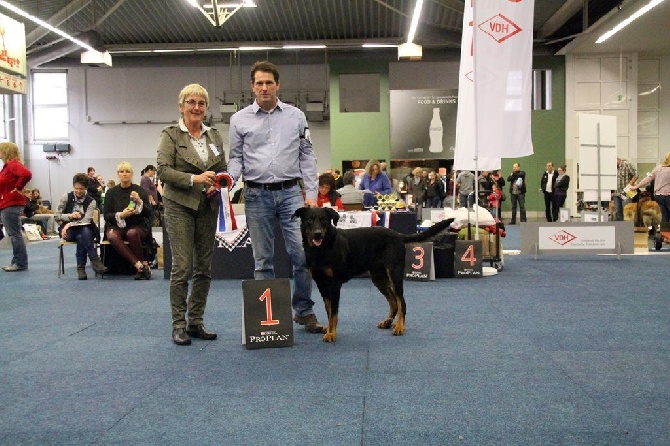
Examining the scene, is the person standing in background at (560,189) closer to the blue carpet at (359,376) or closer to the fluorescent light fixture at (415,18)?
the fluorescent light fixture at (415,18)

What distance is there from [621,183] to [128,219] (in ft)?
36.7

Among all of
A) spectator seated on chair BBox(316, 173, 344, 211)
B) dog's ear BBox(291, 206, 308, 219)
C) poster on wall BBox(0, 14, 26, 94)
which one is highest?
poster on wall BBox(0, 14, 26, 94)

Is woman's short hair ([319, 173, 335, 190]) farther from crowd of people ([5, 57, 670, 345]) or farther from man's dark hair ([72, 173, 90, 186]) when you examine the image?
crowd of people ([5, 57, 670, 345])

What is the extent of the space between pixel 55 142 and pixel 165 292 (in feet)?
51.8

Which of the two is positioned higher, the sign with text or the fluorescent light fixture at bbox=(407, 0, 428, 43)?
the fluorescent light fixture at bbox=(407, 0, 428, 43)

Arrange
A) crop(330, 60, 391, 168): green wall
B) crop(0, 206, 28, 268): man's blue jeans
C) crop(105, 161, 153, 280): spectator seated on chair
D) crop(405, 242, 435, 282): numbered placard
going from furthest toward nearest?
crop(330, 60, 391, 168): green wall
crop(0, 206, 28, 268): man's blue jeans
crop(105, 161, 153, 280): spectator seated on chair
crop(405, 242, 435, 282): numbered placard

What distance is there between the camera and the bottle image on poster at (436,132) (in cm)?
1719

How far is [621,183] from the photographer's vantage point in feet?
46.1

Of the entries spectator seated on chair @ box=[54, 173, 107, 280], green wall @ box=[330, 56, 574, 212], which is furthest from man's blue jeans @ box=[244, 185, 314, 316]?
green wall @ box=[330, 56, 574, 212]

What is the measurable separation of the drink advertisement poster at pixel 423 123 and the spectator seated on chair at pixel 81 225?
1127cm

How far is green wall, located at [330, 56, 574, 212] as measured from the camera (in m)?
18.0

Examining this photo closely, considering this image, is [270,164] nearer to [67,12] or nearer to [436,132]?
[67,12]

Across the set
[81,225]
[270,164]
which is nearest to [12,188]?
[81,225]

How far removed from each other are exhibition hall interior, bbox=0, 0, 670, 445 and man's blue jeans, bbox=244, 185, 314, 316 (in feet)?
0.21
